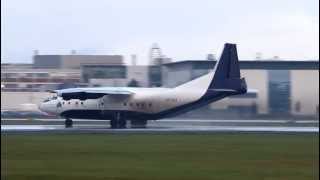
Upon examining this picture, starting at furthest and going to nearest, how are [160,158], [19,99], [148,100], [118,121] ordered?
1. [19,99]
2. [148,100]
3. [118,121]
4. [160,158]

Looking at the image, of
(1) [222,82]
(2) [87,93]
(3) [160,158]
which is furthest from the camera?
(1) [222,82]

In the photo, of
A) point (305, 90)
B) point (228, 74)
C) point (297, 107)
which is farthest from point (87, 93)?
point (305, 90)

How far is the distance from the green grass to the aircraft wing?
45.8 feet

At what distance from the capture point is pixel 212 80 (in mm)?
54281

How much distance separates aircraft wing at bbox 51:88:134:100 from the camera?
172 feet

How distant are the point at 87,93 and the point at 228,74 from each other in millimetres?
9794

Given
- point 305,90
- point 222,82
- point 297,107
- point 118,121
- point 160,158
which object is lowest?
point 297,107

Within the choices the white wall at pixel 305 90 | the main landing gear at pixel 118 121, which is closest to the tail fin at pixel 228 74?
the main landing gear at pixel 118 121

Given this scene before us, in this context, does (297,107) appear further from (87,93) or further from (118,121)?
(87,93)

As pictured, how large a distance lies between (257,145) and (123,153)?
7608mm

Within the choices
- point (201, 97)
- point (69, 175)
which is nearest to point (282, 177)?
point (69, 175)

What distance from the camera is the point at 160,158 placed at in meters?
26.5

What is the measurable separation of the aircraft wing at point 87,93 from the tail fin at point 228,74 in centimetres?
601

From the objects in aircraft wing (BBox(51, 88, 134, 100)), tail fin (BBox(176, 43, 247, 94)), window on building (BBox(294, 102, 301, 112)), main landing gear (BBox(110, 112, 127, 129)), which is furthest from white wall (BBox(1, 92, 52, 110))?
window on building (BBox(294, 102, 301, 112))
